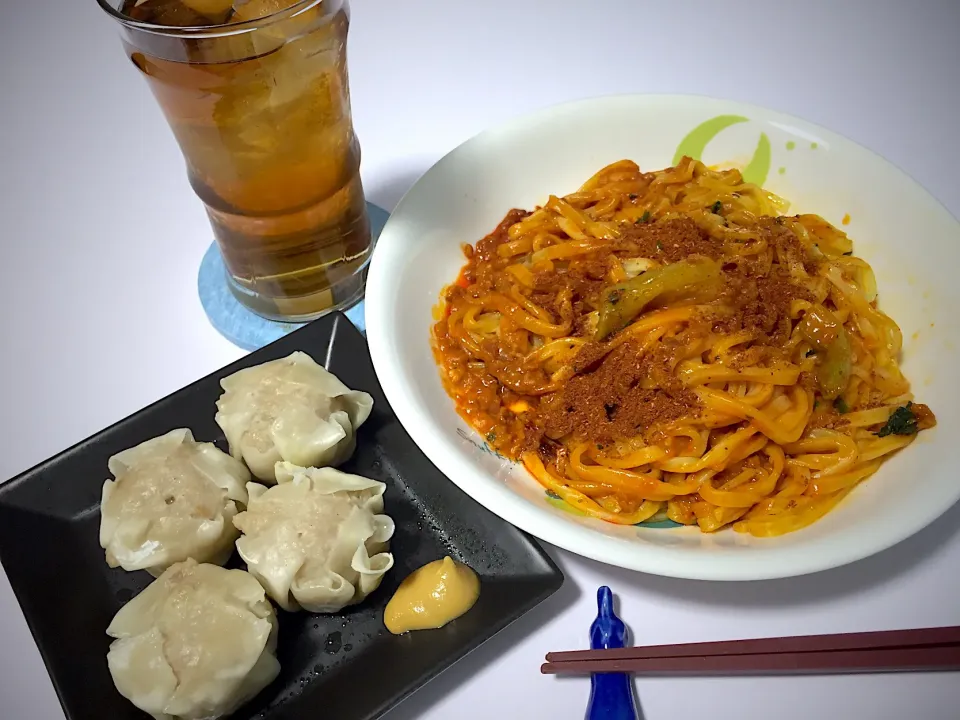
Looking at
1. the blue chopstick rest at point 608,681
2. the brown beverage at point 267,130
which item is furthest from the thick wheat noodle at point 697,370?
the brown beverage at point 267,130

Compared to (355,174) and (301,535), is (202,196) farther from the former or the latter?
(301,535)

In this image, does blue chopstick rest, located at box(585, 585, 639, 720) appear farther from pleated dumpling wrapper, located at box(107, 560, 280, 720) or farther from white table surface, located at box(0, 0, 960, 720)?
pleated dumpling wrapper, located at box(107, 560, 280, 720)

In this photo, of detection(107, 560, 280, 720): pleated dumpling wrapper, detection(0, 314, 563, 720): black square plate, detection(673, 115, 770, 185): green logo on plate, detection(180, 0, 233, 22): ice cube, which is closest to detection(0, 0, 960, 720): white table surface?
detection(0, 314, 563, 720): black square plate

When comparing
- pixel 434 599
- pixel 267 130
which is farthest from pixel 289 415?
pixel 267 130

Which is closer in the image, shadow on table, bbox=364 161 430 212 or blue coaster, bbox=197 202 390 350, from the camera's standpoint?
blue coaster, bbox=197 202 390 350

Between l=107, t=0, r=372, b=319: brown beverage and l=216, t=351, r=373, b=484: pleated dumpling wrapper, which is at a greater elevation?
l=107, t=0, r=372, b=319: brown beverage

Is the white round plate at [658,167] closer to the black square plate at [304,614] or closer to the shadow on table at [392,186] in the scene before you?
the black square plate at [304,614]
